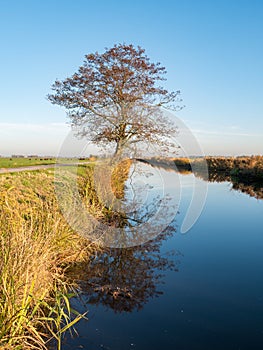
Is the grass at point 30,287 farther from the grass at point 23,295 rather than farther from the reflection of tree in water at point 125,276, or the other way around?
the reflection of tree in water at point 125,276

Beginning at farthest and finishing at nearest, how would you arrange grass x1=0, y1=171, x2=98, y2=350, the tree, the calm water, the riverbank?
1. the riverbank
2. the tree
3. the calm water
4. grass x1=0, y1=171, x2=98, y2=350

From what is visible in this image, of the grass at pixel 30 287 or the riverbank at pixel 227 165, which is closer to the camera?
the grass at pixel 30 287

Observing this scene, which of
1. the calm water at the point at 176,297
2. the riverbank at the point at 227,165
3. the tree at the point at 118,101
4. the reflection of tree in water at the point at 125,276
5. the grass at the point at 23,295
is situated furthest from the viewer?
the riverbank at the point at 227,165

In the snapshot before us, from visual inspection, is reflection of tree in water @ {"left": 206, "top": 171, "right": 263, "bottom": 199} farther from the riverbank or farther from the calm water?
the calm water

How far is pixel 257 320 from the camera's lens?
4.94 meters

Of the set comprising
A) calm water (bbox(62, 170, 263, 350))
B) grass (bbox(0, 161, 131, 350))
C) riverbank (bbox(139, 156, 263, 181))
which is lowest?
calm water (bbox(62, 170, 263, 350))

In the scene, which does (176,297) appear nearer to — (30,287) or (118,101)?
(30,287)

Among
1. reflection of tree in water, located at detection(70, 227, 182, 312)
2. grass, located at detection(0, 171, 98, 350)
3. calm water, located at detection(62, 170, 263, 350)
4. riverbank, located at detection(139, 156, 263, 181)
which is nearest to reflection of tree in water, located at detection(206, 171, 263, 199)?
riverbank, located at detection(139, 156, 263, 181)

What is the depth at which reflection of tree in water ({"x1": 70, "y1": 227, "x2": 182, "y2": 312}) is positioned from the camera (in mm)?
5469

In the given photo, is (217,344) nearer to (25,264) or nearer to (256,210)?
(25,264)

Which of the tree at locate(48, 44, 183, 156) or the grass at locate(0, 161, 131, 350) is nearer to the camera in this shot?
the grass at locate(0, 161, 131, 350)

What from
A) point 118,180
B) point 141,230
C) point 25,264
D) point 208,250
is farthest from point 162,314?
point 118,180

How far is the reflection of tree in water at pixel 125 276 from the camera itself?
5.47 metres

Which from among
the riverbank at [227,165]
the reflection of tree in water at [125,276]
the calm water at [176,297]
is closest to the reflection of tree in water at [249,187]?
the riverbank at [227,165]
